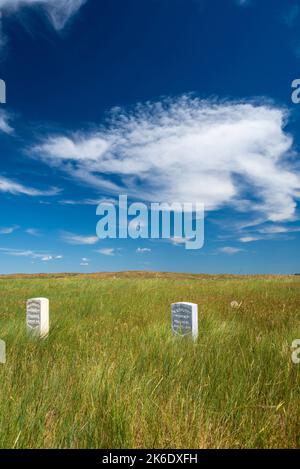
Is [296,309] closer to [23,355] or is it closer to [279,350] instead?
[279,350]

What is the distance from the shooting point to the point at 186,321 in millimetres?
7434

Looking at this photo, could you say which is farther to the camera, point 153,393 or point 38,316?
point 38,316

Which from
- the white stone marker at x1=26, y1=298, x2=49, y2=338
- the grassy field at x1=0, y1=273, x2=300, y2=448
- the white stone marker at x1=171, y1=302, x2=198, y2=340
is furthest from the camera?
the white stone marker at x1=26, y1=298, x2=49, y2=338

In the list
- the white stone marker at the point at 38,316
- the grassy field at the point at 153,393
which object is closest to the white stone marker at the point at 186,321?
the grassy field at the point at 153,393

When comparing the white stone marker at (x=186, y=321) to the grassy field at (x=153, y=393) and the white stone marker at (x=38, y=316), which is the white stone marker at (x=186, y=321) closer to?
the grassy field at (x=153, y=393)

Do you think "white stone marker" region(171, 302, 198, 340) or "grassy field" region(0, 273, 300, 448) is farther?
"white stone marker" region(171, 302, 198, 340)

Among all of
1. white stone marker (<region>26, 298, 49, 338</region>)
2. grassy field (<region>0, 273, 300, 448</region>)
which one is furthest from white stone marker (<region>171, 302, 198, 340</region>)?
white stone marker (<region>26, 298, 49, 338</region>)

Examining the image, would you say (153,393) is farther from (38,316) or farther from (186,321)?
(38,316)

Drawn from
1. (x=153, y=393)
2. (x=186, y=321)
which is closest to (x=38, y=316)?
(x=186, y=321)

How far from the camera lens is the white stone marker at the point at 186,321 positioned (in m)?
7.30

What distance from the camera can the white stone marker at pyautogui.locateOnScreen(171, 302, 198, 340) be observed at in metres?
7.30

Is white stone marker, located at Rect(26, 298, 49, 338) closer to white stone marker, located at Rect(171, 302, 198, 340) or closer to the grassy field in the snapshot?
the grassy field

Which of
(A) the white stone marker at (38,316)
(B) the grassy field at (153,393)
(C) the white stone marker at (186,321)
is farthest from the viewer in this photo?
(A) the white stone marker at (38,316)

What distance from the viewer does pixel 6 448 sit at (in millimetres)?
2922
